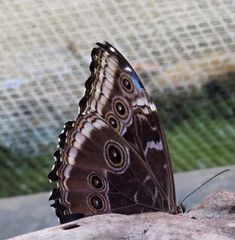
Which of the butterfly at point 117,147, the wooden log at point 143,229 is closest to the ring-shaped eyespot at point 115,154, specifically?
the butterfly at point 117,147

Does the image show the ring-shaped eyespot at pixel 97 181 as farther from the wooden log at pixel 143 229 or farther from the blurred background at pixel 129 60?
the blurred background at pixel 129 60

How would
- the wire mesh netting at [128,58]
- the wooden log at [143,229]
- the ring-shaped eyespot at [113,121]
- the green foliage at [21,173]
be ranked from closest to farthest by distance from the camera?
the wooden log at [143,229], the ring-shaped eyespot at [113,121], the wire mesh netting at [128,58], the green foliage at [21,173]

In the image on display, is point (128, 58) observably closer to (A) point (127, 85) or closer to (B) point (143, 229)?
(A) point (127, 85)

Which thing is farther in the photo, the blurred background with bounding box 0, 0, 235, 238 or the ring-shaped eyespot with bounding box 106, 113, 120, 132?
the blurred background with bounding box 0, 0, 235, 238

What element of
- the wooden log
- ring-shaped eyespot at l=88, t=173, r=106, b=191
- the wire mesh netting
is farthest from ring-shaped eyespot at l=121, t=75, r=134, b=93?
the wire mesh netting

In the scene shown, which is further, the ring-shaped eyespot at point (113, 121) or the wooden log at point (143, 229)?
the ring-shaped eyespot at point (113, 121)

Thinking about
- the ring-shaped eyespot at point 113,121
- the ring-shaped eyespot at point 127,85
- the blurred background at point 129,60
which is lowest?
the blurred background at point 129,60

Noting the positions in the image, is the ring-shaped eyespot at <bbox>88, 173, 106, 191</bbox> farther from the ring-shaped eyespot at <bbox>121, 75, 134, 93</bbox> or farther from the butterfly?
the ring-shaped eyespot at <bbox>121, 75, 134, 93</bbox>
